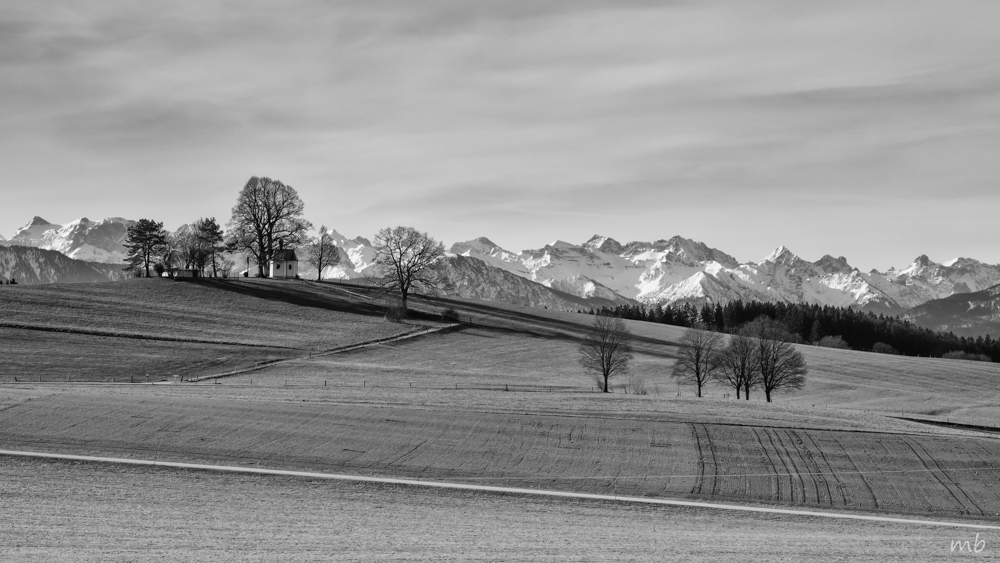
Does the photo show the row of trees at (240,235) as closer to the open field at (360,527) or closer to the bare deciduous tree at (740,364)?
the bare deciduous tree at (740,364)

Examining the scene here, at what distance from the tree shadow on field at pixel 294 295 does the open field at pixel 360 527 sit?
243 feet

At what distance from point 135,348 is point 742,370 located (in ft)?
175

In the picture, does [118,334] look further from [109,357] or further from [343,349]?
[343,349]

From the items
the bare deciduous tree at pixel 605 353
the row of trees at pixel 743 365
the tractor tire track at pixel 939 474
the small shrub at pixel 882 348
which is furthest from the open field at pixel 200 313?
the small shrub at pixel 882 348

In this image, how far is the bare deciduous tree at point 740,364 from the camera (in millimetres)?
73250

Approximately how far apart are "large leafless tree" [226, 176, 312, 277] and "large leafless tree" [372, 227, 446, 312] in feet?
58.5

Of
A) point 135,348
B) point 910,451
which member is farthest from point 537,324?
point 910,451

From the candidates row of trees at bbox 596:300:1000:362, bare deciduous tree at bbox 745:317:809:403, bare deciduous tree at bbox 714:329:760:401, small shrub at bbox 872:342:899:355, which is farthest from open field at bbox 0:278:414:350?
small shrub at bbox 872:342:899:355

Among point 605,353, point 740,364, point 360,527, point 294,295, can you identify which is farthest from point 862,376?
point 360,527

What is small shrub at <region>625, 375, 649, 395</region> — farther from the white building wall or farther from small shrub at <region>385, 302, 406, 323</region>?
the white building wall

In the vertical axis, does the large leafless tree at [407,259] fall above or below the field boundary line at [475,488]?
above

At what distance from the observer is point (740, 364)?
244ft

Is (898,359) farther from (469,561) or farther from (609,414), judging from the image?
(469,561)

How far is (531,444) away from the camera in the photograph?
36625 mm
